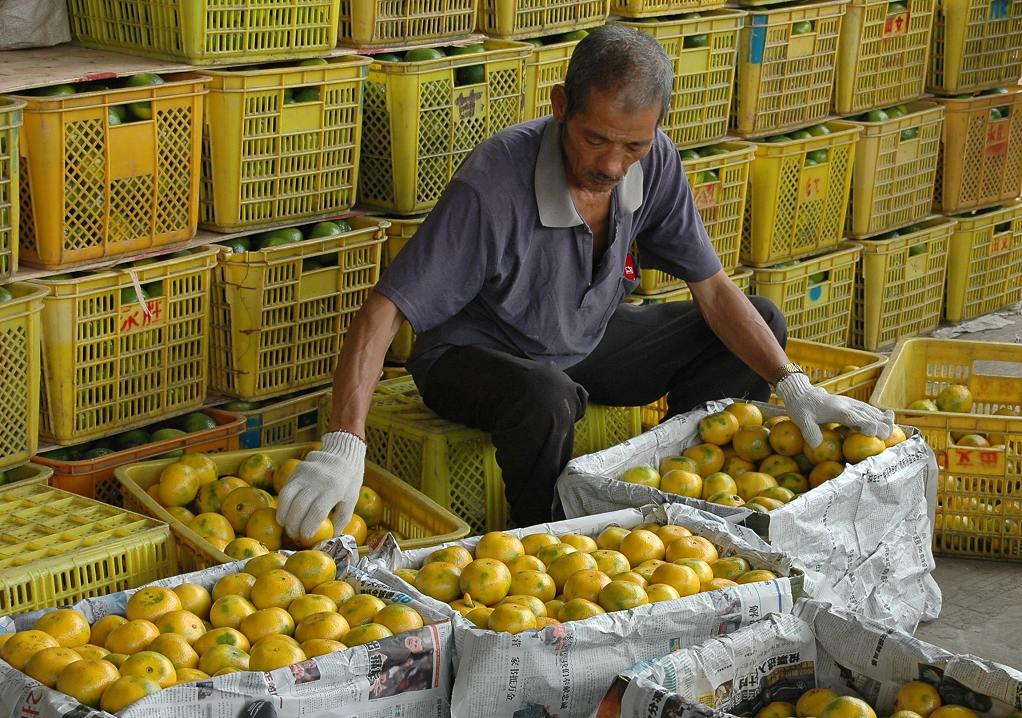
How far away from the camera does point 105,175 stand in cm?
353

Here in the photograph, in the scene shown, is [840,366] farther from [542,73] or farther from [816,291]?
[542,73]

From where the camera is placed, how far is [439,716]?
253 cm

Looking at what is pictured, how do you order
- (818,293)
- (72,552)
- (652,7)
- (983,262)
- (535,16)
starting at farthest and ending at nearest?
(983,262), (818,293), (652,7), (535,16), (72,552)

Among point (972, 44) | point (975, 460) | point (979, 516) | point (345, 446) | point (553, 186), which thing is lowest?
point (979, 516)

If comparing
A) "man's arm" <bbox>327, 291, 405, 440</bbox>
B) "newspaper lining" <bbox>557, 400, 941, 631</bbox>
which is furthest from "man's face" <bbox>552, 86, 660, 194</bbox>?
"newspaper lining" <bbox>557, 400, 941, 631</bbox>

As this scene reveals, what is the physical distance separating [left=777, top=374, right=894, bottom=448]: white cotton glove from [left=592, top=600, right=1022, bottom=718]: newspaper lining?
1008 millimetres

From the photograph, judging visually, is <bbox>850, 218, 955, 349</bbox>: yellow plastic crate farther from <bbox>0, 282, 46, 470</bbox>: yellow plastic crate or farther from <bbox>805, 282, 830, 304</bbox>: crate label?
<bbox>0, 282, 46, 470</bbox>: yellow plastic crate

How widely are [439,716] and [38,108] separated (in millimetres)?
1781

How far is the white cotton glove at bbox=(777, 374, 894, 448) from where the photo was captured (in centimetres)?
366

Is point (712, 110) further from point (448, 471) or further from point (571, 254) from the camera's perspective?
point (448, 471)

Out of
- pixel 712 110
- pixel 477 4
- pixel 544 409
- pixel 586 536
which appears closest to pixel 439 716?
pixel 586 536

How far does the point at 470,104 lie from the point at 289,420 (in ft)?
3.59

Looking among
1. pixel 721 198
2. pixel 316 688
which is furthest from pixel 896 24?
pixel 316 688

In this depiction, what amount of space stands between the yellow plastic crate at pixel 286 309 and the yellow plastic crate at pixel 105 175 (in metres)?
0.23
